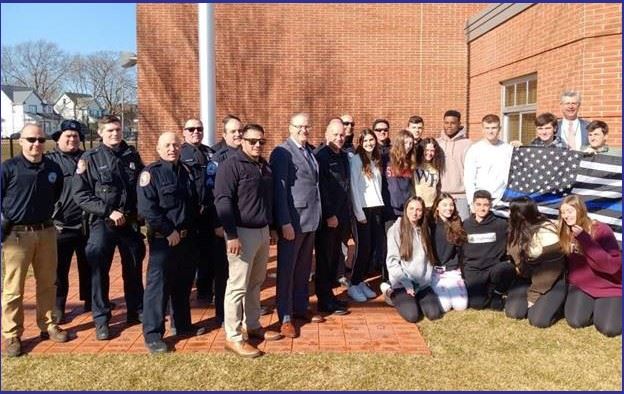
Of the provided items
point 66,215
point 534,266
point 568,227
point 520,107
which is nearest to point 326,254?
point 534,266

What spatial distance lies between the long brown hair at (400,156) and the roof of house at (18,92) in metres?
46.4

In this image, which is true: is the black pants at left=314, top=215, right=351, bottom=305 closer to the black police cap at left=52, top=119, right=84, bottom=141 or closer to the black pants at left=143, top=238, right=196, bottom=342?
the black pants at left=143, top=238, right=196, bottom=342

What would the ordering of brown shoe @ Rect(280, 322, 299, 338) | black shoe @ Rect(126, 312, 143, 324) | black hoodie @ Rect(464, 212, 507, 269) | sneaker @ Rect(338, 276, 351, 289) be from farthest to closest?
sneaker @ Rect(338, 276, 351, 289)
black hoodie @ Rect(464, 212, 507, 269)
black shoe @ Rect(126, 312, 143, 324)
brown shoe @ Rect(280, 322, 299, 338)

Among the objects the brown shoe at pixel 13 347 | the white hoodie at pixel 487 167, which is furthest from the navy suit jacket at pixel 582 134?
the brown shoe at pixel 13 347

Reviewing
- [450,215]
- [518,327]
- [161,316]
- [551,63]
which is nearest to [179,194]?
[161,316]

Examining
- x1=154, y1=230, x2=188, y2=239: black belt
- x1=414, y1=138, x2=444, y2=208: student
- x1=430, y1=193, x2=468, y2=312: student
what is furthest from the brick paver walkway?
x1=414, y1=138, x2=444, y2=208: student

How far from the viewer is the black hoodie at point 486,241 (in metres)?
5.52

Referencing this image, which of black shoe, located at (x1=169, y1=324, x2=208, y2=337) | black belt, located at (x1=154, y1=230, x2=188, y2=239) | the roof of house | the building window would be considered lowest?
black shoe, located at (x1=169, y1=324, x2=208, y2=337)

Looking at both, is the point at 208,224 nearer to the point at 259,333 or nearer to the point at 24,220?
the point at 259,333

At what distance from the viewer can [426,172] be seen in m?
6.01

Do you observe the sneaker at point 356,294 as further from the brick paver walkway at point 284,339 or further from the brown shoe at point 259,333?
the brown shoe at point 259,333

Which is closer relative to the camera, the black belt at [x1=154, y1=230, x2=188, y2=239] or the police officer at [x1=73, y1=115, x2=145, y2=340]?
the black belt at [x1=154, y1=230, x2=188, y2=239]

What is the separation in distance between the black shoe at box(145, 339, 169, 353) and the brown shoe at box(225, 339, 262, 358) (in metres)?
0.52

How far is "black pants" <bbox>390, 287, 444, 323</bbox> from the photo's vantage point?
5.22 meters
